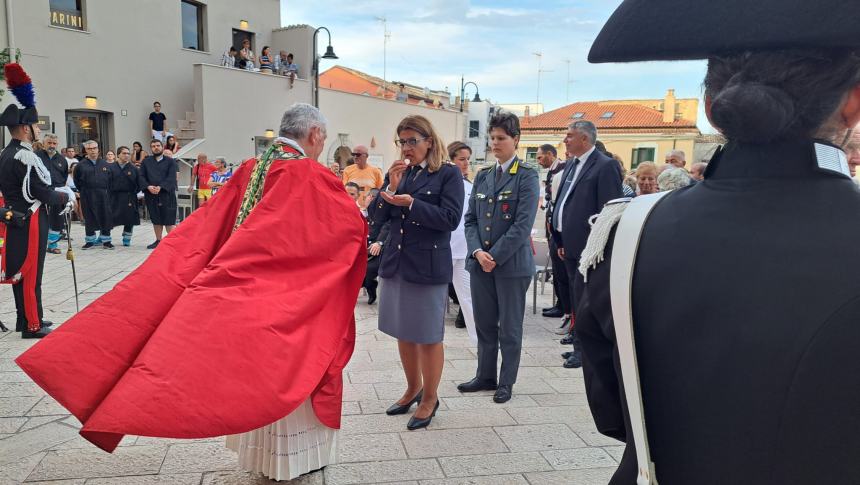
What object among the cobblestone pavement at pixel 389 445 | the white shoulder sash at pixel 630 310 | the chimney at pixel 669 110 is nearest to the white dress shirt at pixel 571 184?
the cobblestone pavement at pixel 389 445

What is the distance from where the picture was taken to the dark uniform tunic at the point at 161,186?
36.7 feet

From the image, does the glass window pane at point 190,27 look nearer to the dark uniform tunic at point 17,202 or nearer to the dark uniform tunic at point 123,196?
the dark uniform tunic at point 123,196

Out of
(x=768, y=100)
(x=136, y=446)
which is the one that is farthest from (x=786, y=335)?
(x=136, y=446)

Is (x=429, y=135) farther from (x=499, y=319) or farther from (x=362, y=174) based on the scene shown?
(x=362, y=174)

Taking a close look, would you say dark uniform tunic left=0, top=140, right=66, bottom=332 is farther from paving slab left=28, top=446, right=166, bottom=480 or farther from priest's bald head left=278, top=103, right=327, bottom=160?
priest's bald head left=278, top=103, right=327, bottom=160

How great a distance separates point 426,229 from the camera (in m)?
3.58

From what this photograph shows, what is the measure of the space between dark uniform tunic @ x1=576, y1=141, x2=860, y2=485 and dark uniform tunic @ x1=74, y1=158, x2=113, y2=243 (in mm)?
11910

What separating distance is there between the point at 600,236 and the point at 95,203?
11.8 meters

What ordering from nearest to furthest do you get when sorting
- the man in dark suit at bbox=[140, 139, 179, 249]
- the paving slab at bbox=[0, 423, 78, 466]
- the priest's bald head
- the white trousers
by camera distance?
1. the priest's bald head
2. the paving slab at bbox=[0, 423, 78, 466]
3. the white trousers
4. the man in dark suit at bbox=[140, 139, 179, 249]

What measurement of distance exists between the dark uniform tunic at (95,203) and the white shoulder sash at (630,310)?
11.8m

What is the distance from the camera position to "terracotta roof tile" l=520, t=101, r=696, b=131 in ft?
133

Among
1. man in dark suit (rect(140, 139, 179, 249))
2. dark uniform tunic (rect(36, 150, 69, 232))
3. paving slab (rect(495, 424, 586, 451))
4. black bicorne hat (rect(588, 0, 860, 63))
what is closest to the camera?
black bicorne hat (rect(588, 0, 860, 63))

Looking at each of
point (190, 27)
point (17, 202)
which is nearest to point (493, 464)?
point (17, 202)

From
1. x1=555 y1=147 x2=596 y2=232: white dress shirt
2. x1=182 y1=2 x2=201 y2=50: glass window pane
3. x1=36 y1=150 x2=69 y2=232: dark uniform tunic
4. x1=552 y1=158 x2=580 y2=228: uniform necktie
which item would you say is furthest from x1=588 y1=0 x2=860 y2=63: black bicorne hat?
x1=182 y1=2 x2=201 y2=50: glass window pane
